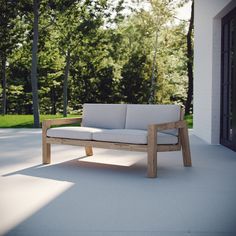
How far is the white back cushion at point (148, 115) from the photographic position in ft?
14.4

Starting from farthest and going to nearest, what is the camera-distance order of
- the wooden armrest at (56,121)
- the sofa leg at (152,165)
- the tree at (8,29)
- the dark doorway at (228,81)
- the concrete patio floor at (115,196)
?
the tree at (8,29), the dark doorway at (228,81), the wooden armrest at (56,121), the sofa leg at (152,165), the concrete patio floor at (115,196)

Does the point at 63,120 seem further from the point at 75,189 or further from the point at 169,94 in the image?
the point at 169,94

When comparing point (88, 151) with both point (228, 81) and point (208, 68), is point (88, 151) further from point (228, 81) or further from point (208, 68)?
point (208, 68)

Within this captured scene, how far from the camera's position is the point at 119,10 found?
13.2 meters

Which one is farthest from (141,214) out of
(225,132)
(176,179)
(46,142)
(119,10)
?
(119,10)

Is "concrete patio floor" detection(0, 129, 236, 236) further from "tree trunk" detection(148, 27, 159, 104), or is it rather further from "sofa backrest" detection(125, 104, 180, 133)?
"tree trunk" detection(148, 27, 159, 104)

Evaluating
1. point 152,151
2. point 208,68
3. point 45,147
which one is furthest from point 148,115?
point 208,68

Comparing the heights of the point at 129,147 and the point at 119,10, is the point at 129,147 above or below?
below

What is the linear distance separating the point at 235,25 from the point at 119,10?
7893mm

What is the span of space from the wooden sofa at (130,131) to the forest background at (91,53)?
621 centimetres

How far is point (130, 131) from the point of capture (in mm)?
4219

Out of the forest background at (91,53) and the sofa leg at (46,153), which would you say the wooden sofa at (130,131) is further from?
the forest background at (91,53)

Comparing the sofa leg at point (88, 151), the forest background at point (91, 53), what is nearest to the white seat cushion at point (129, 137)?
the sofa leg at point (88, 151)

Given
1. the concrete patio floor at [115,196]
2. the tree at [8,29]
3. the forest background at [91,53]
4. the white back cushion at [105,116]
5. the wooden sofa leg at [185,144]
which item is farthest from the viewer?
the forest background at [91,53]
